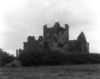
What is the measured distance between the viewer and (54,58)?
7619 centimetres

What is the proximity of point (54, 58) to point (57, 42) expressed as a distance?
16.8 metres

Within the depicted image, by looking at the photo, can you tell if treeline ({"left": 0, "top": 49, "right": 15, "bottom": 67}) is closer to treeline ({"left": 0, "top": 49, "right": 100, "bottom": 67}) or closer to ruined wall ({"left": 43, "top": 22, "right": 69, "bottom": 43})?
treeline ({"left": 0, "top": 49, "right": 100, "bottom": 67})

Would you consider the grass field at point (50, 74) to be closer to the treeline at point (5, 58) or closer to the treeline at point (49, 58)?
the treeline at point (49, 58)

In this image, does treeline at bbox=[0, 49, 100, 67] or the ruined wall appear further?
the ruined wall

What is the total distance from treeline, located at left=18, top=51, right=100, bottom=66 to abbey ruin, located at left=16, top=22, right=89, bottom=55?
27.8 ft

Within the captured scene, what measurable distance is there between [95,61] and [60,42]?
1557 centimetres

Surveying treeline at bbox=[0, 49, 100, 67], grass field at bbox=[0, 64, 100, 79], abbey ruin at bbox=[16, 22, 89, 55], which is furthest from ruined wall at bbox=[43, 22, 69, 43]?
grass field at bbox=[0, 64, 100, 79]

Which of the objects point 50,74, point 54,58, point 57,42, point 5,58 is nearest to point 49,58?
point 54,58

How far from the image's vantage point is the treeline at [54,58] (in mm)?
71812

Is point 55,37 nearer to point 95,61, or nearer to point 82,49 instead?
point 82,49

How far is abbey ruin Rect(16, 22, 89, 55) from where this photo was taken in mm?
88375

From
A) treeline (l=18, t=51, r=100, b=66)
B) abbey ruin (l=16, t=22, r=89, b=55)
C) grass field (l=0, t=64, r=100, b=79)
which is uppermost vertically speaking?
abbey ruin (l=16, t=22, r=89, b=55)

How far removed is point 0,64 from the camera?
75.4 m

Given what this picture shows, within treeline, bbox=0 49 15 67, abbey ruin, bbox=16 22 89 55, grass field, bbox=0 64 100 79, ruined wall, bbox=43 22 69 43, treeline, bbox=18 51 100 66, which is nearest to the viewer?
grass field, bbox=0 64 100 79
